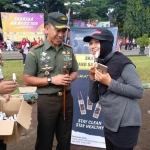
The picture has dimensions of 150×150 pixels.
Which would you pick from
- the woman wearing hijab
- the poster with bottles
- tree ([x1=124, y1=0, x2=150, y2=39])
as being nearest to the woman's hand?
the woman wearing hijab

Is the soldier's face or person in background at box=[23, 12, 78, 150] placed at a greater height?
the soldier's face

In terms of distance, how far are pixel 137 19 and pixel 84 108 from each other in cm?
3371

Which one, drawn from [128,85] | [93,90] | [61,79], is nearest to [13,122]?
[61,79]

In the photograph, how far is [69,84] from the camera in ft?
8.72

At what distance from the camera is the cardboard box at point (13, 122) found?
6.26 ft

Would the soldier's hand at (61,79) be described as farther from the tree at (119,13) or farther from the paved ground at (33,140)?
the tree at (119,13)

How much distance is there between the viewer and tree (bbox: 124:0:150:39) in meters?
34.1

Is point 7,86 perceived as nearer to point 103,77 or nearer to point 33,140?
point 103,77

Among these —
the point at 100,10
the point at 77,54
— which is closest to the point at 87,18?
the point at 100,10

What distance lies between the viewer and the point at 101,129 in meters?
3.59

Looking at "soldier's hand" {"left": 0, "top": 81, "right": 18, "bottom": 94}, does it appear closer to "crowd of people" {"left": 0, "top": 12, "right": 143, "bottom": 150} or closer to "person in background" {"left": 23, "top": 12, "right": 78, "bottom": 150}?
"crowd of people" {"left": 0, "top": 12, "right": 143, "bottom": 150}

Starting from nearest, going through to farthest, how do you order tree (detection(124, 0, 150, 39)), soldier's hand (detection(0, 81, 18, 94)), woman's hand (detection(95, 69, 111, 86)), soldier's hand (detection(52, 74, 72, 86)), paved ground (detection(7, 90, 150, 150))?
woman's hand (detection(95, 69, 111, 86))
soldier's hand (detection(0, 81, 18, 94))
soldier's hand (detection(52, 74, 72, 86))
paved ground (detection(7, 90, 150, 150))
tree (detection(124, 0, 150, 39))

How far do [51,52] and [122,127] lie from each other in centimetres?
114

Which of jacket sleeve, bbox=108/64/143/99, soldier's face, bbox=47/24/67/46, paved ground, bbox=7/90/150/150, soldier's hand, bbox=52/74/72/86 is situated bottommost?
paved ground, bbox=7/90/150/150
